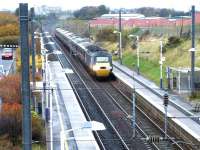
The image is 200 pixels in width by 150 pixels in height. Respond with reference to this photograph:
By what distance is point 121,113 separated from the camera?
110 feet

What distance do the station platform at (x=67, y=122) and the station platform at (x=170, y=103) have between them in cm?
394

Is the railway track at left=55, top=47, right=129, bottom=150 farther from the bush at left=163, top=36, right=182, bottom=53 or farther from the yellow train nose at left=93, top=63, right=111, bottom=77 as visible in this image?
the bush at left=163, top=36, right=182, bottom=53

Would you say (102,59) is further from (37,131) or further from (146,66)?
(37,131)

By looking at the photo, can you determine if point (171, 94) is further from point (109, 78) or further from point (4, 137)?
point (4, 137)

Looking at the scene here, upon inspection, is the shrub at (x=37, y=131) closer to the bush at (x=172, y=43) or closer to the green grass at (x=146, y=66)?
the green grass at (x=146, y=66)

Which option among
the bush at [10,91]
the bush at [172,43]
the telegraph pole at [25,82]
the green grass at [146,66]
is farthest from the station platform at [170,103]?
the telegraph pole at [25,82]

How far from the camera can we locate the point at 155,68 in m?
51.3

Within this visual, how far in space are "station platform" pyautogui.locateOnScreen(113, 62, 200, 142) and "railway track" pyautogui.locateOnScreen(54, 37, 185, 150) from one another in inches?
37.2

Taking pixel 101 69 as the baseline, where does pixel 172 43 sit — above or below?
above

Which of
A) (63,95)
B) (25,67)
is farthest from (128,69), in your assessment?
(25,67)

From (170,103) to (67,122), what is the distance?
7.84 metres

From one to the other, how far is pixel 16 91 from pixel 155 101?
860 centimetres

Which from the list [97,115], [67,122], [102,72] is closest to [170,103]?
[97,115]

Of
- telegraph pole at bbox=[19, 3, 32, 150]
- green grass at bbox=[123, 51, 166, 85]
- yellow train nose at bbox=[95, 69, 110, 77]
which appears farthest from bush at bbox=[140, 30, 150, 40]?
telegraph pole at bbox=[19, 3, 32, 150]
